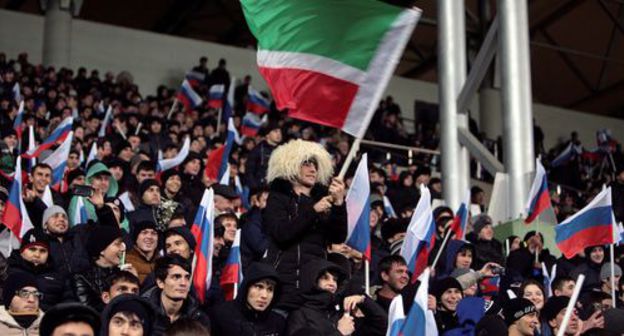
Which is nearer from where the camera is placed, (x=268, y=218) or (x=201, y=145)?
(x=268, y=218)

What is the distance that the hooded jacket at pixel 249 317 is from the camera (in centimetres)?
719

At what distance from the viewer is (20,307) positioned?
7.50 m

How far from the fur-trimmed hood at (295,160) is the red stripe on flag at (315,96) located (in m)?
0.29

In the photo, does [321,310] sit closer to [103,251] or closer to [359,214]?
[359,214]

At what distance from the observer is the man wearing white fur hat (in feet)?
23.5

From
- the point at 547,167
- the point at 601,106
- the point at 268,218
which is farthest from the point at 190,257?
the point at 601,106

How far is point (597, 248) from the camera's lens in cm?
1194

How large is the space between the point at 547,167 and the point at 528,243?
9816mm

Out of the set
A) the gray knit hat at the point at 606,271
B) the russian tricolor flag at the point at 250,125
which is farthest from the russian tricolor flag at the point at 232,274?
the russian tricolor flag at the point at 250,125

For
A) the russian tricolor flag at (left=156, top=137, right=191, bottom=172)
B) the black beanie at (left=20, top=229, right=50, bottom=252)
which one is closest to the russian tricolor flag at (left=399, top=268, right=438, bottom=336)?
the black beanie at (left=20, top=229, right=50, bottom=252)

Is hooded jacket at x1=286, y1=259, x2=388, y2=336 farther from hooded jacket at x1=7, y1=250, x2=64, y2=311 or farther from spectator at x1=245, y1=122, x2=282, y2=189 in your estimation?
spectator at x1=245, y1=122, x2=282, y2=189

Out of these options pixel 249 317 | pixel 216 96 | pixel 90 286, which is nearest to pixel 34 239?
pixel 90 286

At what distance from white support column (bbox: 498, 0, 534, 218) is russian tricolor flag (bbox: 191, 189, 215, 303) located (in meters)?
6.31

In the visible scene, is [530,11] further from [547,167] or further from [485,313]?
[485,313]
